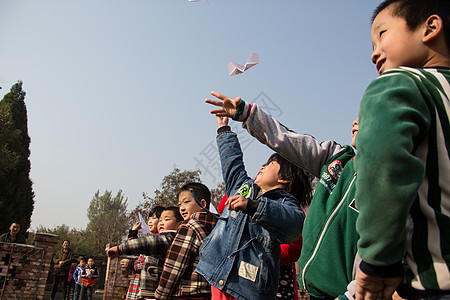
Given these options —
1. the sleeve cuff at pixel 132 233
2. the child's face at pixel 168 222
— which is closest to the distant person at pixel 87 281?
the sleeve cuff at pixel 132 233

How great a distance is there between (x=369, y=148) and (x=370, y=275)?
364 millimetres

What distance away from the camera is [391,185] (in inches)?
39.8

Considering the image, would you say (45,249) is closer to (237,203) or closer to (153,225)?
(153,225)

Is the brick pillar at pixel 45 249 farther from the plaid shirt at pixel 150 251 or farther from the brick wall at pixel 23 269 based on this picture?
the plaid shirt at pixel 150 251

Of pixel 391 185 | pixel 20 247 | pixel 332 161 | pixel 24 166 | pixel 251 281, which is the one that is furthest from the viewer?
pixel 24 166

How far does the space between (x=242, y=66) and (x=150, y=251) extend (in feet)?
6.48

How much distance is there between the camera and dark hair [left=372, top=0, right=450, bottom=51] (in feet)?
4.27

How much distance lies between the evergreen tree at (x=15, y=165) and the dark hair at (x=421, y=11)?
66.1 feet

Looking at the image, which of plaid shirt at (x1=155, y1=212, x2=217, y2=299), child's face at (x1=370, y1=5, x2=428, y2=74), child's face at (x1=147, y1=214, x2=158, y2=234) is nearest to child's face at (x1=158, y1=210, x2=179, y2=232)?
child's face at (x1=147, y1=214, x2=158, y2=234)

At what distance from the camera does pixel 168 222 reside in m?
4.49

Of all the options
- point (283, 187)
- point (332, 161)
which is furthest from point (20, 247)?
point (332, 161)

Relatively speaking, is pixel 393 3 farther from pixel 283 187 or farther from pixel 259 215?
pixel 283 187

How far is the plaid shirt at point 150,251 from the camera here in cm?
341

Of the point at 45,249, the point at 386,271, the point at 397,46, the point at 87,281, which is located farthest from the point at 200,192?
the point at 87,281
